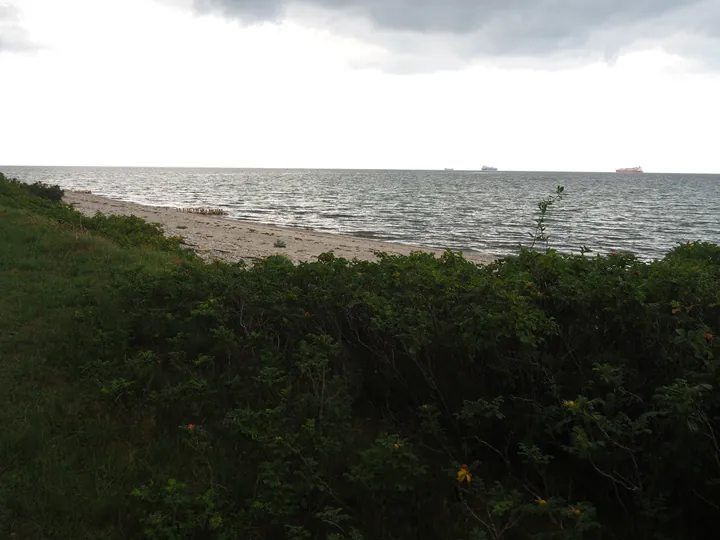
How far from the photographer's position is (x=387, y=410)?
15.2 ft

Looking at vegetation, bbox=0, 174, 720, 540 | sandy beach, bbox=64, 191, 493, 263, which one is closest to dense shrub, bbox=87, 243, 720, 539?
vegetation, bbox=0, 174, 720, 540

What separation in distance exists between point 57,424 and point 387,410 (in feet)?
9.69

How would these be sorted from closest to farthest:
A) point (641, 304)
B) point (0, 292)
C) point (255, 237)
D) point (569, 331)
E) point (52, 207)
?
point (641, 304) → point (569, 331) → point (0, 292) → point (52, 207) → point (255, 237)

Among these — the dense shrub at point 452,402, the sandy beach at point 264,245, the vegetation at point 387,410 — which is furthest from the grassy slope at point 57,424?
the sandy beach at point 264,245

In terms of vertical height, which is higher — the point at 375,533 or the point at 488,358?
the point at 488,358

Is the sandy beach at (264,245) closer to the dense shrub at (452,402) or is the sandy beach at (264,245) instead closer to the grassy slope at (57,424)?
the grassy slope at (57,424)

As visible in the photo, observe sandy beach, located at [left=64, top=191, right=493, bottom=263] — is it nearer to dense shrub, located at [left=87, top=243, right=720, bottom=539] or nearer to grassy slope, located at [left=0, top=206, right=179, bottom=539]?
grassy slope, located at [left=0, top=206, right=179, bottom=539]

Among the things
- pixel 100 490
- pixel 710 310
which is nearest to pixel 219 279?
pixel 100 490

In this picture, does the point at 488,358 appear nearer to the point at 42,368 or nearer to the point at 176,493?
the point at 176,493

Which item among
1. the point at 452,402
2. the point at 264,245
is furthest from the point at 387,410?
the point at 264,245

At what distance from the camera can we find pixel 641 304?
3846mm

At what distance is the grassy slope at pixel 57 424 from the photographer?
3.36 metres

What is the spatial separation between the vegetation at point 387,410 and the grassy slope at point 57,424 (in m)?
0.02

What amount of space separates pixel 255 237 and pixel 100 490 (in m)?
20.3
